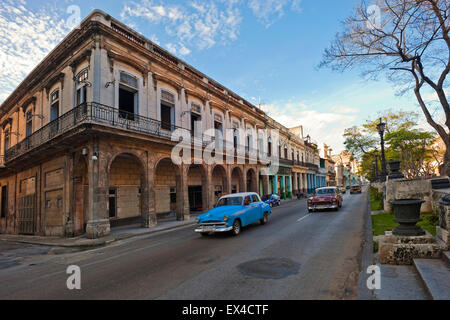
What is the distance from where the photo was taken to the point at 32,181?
18.6m

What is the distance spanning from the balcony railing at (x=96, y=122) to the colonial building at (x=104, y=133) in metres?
0.06

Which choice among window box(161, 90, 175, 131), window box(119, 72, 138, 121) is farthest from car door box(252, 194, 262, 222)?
window box(119, 72, 138, 121)

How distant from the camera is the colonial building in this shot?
13055 millimetres

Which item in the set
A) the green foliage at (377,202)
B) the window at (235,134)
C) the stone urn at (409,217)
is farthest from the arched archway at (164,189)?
the stone urn at (409,217)

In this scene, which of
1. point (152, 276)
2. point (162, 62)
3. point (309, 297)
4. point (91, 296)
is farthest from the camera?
point (162, 62)

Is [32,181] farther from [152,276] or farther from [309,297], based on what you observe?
[309,297]

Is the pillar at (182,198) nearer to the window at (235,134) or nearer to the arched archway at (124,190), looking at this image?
the arched archway at (124,190)

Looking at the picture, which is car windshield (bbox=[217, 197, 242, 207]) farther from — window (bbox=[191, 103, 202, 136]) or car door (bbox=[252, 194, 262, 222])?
window (bbox=[191, 103, 202, 136])

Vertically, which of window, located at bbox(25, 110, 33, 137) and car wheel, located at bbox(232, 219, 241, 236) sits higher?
window, located at bbox(25, 110, 33, 137)

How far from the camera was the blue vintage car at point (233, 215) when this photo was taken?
31.0 feet

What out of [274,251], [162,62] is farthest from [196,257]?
[162,62]

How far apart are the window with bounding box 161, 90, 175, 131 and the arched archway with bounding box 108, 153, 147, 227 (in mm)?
3187

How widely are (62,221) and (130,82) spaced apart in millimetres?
9227

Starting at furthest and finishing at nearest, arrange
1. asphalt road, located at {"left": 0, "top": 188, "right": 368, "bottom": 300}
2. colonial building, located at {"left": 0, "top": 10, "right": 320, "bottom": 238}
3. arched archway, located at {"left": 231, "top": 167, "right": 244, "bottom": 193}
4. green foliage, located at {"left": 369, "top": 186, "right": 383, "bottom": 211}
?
1. arched archway, located at {"left": 231, "top": 167, "right": 244, "bottom": 193}
2. green foliage, located at {"left": 369, "top": 186, "right": 383, "bottom": 211}
3. colonial building, located at {"left": 0, "top": 10, "right": 320, "bottom": 238}
4. asphalt road, located at {"left": 0, "top": 188, "right": 368, "bottom": 300}
